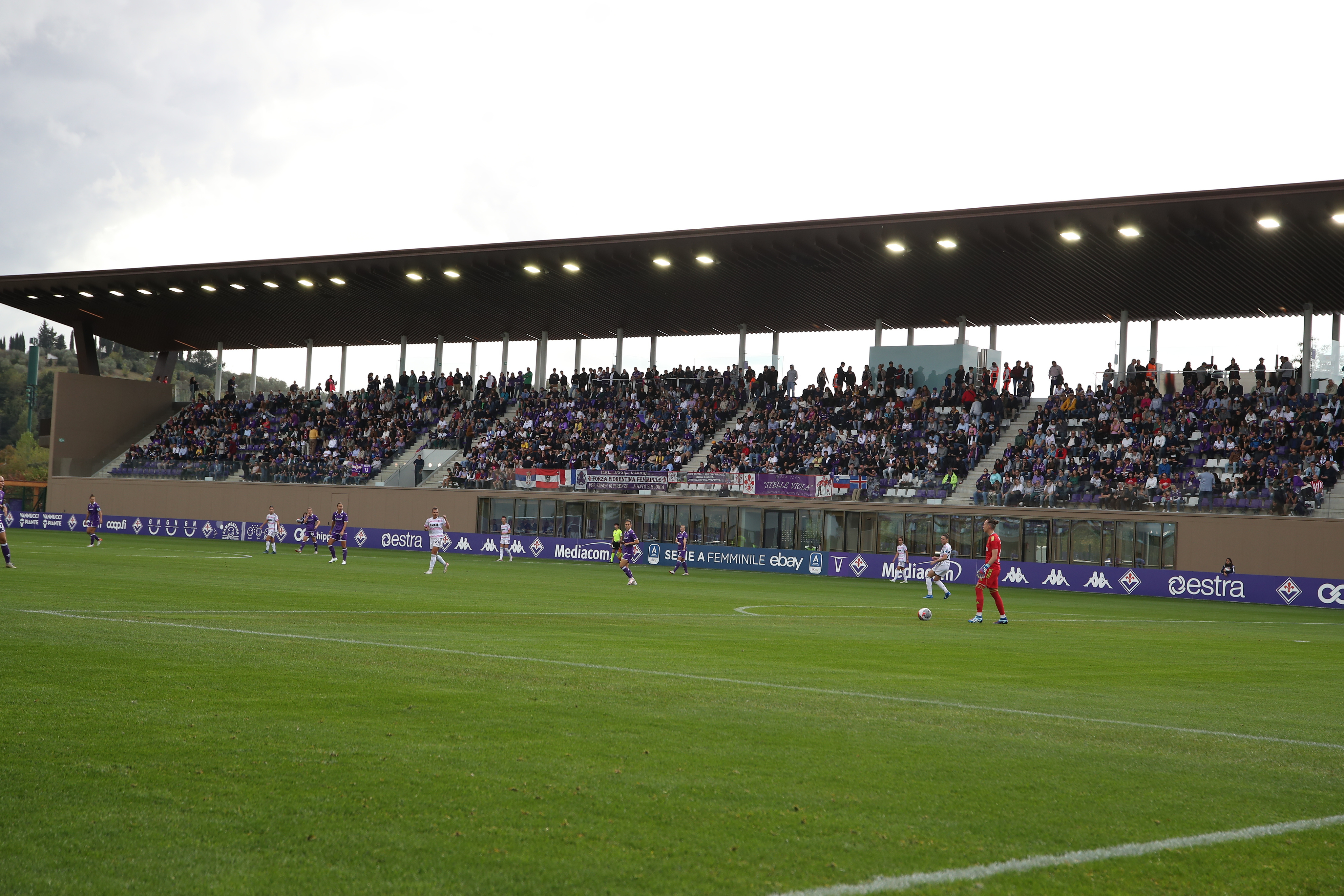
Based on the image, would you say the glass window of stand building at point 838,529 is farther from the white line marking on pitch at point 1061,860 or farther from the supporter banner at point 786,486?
the white line marking on pitch at point 1061,860

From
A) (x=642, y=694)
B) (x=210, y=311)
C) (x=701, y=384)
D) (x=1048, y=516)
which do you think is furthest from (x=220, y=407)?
(x=642, y=694)

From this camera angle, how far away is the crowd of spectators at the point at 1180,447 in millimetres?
41750

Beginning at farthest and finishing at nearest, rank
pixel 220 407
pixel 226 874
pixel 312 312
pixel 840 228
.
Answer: pixel 220 407 → pixel 312 312 → pixel 840 228 → pixel 226 874

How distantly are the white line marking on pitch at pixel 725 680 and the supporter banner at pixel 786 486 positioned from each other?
3534cm

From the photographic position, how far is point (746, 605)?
1057 inches

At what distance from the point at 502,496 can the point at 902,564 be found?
20.6 meters

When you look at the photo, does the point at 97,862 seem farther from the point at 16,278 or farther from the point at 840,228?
the point at 16,278

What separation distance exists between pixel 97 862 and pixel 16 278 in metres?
65.1

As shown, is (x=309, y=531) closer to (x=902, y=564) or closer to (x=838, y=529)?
(x=838, y=529)

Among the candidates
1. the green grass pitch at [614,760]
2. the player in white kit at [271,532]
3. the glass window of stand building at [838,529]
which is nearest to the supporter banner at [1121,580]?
the glass window of stand building at [838,529]

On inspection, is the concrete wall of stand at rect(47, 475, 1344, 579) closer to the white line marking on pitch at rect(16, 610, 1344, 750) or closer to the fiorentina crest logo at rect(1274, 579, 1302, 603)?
the fiorentina crest logo at rect(1274, 579, 1302, 603)

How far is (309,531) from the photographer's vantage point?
55281 mm

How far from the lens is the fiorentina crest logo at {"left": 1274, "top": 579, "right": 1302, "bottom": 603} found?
37.9 metres

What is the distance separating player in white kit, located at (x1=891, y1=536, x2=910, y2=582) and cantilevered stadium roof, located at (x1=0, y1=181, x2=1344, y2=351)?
11.0 m
